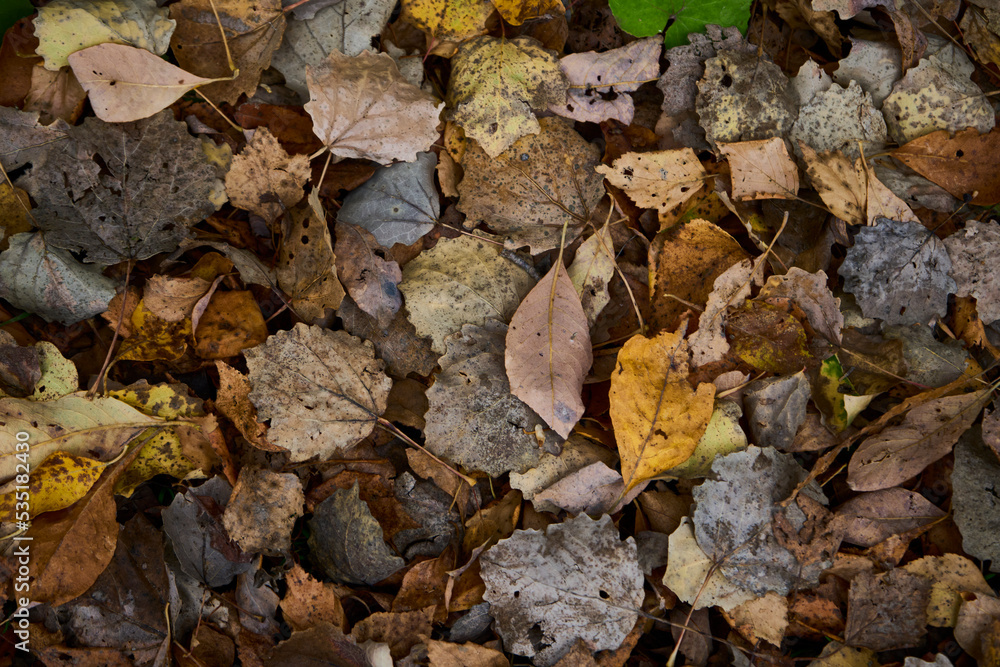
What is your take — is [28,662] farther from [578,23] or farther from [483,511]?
[578,23]

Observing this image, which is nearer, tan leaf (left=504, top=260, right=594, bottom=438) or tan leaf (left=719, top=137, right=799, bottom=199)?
tan leaf (left=504, top=260, right=594, bottom=438)

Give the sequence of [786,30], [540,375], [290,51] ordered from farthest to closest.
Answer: [786,30]
[290,51]
[540,375]

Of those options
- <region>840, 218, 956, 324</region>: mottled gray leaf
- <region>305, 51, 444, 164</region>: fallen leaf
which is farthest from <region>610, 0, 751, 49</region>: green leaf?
<region>840, 218, 956, 324</region>: mottled gray leaf

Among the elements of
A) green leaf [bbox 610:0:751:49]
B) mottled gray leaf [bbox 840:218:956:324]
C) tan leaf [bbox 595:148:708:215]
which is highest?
green leaf [bbox 610:0:751:49]

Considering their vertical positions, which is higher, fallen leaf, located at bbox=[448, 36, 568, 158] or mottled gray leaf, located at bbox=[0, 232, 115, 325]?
fallen leaf, located at bbox=[448, 36, 568, 158]

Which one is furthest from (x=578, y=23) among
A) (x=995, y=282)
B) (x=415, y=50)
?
(x=995, y=282)

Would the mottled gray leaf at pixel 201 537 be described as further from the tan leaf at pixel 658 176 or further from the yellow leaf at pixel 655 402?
the tan leaf at pixel 658 176

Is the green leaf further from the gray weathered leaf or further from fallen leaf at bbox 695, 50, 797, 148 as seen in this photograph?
the gray weathered leaf

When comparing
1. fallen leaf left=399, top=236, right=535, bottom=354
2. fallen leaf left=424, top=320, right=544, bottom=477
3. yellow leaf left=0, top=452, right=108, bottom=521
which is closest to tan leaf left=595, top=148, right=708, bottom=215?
fallen leaf left=399, top=236, right=535, bottom=354
